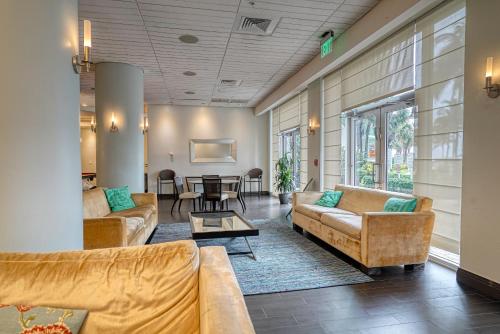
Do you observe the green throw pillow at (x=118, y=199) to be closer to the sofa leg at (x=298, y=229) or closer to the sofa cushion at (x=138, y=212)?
the sofa cushion at (x=138, y=212)

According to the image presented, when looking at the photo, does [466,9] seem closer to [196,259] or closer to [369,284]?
[369,284]

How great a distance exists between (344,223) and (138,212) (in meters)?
2.90

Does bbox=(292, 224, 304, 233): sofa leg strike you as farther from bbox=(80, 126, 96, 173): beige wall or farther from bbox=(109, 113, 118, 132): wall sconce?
bbox=(80, 126, 96, 173): beige wall

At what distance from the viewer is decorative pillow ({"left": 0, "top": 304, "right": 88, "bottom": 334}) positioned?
3.34 ft

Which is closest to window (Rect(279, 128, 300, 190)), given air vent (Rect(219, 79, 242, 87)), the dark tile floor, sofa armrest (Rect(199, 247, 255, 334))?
air vent (Rect(219, 79, 242, 87))

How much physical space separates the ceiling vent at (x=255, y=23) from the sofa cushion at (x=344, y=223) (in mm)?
2793

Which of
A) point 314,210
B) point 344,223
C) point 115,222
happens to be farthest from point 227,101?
point 115,222

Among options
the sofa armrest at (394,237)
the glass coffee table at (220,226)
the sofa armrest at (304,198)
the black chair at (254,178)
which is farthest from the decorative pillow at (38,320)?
the black chair at (254,178)

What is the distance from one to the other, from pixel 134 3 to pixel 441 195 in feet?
14.2

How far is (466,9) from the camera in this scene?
9.62ft

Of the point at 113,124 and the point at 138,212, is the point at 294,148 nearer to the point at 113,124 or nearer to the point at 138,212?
the point at 113,124

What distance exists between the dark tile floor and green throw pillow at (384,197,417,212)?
2.33ft

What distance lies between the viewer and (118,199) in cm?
478

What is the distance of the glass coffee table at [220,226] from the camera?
3516 millimetres
